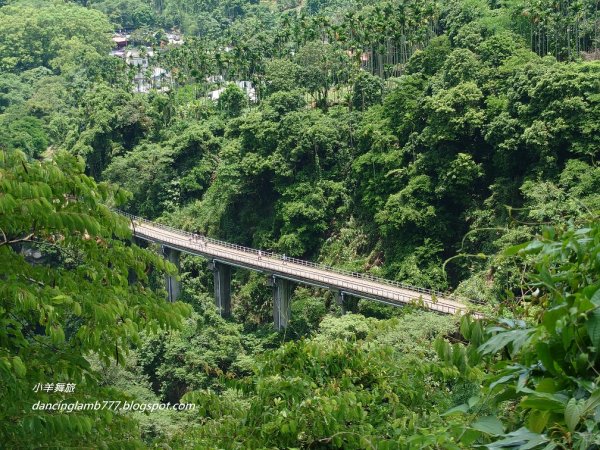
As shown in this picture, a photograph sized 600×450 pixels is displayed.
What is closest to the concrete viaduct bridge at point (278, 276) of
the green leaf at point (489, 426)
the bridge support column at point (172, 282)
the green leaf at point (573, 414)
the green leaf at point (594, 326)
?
the bridge support column at point (172, 282)

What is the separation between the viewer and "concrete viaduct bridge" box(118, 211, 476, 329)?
36031 mm

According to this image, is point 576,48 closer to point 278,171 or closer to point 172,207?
point 278,171

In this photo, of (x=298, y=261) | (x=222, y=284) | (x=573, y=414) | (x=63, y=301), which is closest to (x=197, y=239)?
(x=222, y=284)

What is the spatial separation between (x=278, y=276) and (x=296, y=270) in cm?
95

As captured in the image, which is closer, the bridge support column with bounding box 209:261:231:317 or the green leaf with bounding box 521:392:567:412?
the green leaf with bounding box 521:392:567:412

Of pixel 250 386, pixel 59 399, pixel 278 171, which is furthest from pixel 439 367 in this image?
pixel 278 171

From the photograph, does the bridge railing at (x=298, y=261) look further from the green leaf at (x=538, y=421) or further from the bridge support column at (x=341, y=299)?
the green leaf at (x=538, y=421)

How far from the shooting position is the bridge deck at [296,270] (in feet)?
117

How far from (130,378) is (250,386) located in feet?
87.1

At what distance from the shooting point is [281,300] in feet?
134

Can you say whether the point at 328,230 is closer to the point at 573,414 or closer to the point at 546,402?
the point at 546,402

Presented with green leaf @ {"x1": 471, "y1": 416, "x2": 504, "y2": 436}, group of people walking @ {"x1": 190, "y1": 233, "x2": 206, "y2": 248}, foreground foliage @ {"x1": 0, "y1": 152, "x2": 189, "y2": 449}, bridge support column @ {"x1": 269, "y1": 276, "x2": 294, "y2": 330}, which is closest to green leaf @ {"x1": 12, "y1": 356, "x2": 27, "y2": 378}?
foreground foliage @ {"x1": 0, "y1": 152, "x2": 189, "y2": 449}

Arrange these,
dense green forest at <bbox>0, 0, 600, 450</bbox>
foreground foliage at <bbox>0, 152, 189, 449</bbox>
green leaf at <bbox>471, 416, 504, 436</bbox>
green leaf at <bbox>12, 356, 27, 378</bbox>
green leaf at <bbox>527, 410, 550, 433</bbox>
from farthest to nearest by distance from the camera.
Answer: foreground foliage at <bbox>0, 152, 189, 449</bbox>, green leaf at <bbox>12, 356, 27, 378</bbox>, dense green forest at <bbox>0, 0, 600, 450</bbox>, green leaf at <bbox>471, 416, 504, 436</bbox>, green leaf at <bbox>527, 410, 550, 433</bbox>

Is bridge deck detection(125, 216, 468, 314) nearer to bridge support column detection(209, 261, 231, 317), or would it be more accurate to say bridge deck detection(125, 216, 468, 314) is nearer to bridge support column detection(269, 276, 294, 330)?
bridge support column detection(269, 276, 294, 330)
